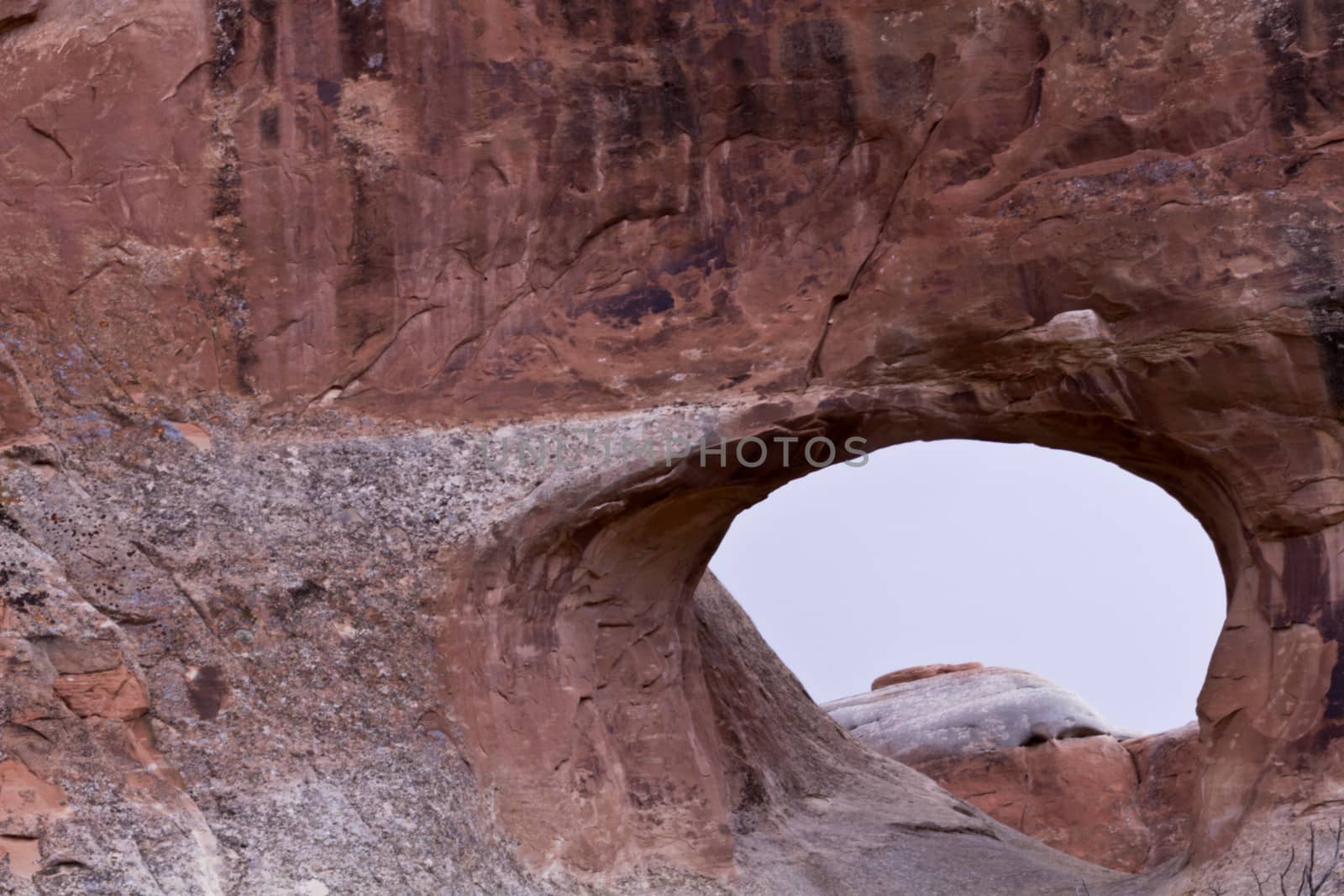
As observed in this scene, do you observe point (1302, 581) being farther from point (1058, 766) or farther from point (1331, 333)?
point (1058, 766)

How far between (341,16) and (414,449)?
7.07ft

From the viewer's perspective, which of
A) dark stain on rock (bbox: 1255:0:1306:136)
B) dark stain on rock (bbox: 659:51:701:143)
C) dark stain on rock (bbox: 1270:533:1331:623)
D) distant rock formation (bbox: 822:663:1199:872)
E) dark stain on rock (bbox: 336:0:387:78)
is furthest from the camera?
distant rock formation (bbox: 822:663:1199:872)

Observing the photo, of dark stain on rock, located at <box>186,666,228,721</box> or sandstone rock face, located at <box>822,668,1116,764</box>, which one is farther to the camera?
sandstone rock face, located at <box>822,668,1116,764</box>

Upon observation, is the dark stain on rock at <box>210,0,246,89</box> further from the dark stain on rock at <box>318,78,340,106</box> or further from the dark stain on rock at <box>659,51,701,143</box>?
the dark stain on rock at <box>659,51,701,143</box>

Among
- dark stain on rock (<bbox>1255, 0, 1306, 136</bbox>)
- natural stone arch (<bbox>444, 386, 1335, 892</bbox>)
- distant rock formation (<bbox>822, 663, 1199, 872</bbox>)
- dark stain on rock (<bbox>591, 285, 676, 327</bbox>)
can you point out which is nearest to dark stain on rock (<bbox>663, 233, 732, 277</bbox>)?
dark stain on rock (<bbox>591, 285, 676, 327</bbox>)

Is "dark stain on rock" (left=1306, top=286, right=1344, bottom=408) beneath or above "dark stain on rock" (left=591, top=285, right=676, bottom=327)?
beneath

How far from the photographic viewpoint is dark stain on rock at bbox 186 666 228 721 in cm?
779

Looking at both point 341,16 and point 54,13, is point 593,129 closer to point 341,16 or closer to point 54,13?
point 341,16

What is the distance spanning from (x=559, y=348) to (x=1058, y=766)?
849 centimetres

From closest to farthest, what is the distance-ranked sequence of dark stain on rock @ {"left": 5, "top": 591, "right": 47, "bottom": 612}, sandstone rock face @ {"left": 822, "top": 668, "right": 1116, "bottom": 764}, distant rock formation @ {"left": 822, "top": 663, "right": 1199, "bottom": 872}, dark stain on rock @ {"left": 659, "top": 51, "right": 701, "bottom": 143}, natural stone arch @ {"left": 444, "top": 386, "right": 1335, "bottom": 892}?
dark stain on rock @ {"left": 5, "top": 591, "right": 47, "bottom": 612}
natural stone arch @ {"left": 444, "top": 386, "right": 1335, "bottom": 892}
dark stain on rock @ {"left": 659, "top": 51, "right": 701, "bottom": 143}
distant rock formation @ {"left": 822, "top": 663, "right": 1199, "bottom": 872}
sandstone rock face @ {"left": 822, "top": 668, "right": 1116, "bottom": 764}

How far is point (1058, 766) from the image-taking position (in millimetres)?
15250

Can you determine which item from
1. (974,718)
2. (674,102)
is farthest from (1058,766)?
(674,102)

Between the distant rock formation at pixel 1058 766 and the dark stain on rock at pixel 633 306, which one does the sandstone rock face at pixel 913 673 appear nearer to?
the distant rock formation at pixel 1058 766

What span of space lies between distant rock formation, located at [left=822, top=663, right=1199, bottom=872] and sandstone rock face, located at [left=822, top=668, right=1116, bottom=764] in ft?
0.03
